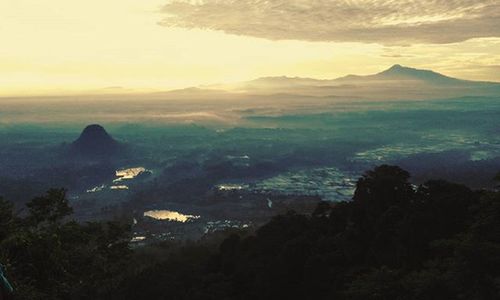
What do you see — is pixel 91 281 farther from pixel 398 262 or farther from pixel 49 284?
pixel 398 262

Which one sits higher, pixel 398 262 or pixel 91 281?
pixel 91 281

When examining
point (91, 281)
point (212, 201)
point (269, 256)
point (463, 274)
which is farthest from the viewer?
point (212, 201)

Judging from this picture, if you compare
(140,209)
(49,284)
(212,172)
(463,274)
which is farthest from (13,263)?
(212,172)

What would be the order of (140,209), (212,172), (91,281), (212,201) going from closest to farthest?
(91,281) < (140,209) < (212,201) < (212,172)

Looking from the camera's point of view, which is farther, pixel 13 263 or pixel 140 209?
pixel 140 209

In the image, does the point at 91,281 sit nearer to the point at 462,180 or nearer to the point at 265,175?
the point at 462,180

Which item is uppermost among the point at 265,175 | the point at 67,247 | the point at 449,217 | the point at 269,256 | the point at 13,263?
the point at 13,263
